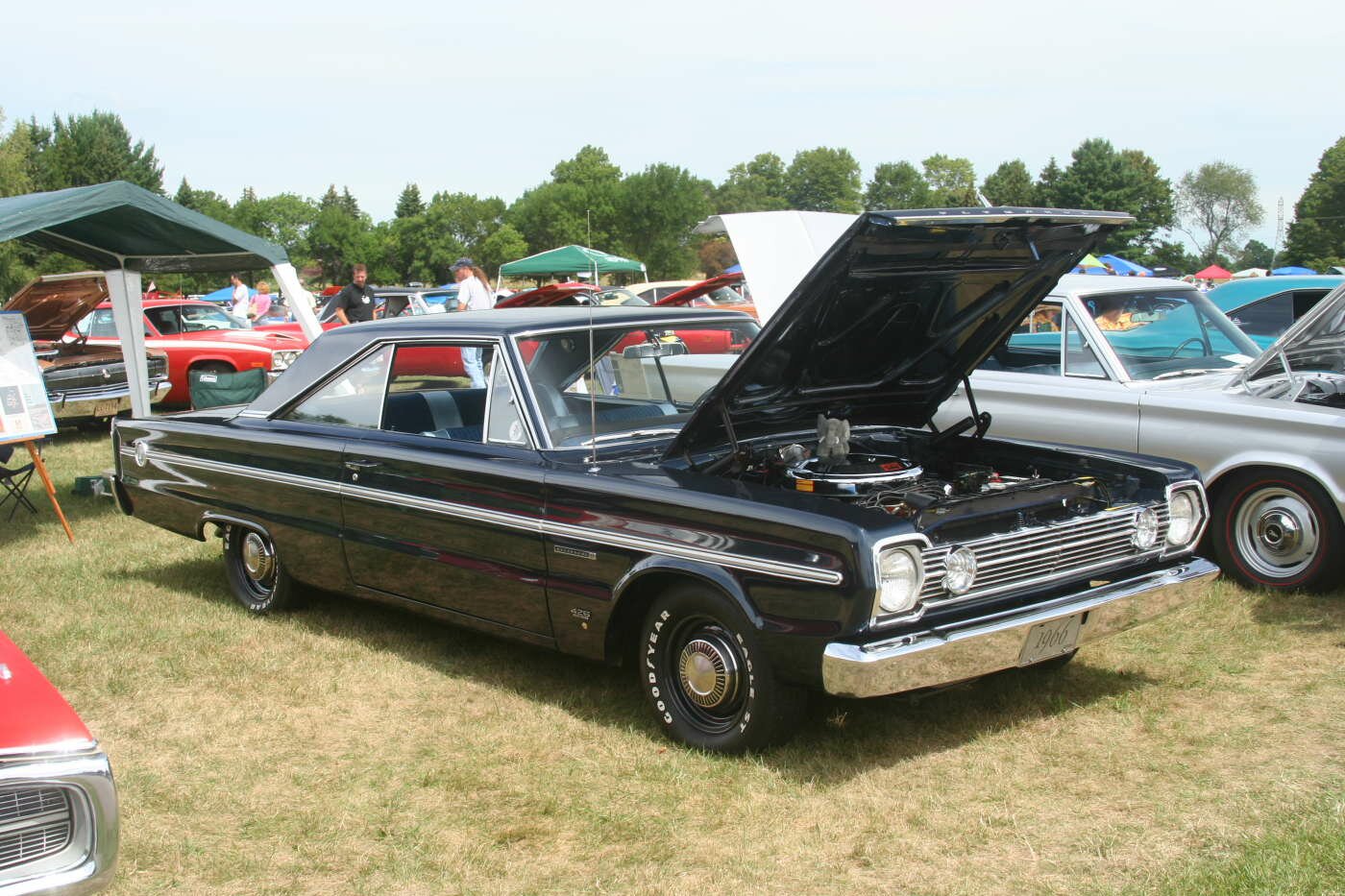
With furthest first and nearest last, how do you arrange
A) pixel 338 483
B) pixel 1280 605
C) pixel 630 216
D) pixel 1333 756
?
pixel 630 216
pixel 1280 605
pixel 338 483
pixel 1333 756

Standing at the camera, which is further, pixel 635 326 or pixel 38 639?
pixel 38 639

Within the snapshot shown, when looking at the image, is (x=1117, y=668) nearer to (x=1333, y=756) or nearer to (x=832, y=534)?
(x=1333, y=756)

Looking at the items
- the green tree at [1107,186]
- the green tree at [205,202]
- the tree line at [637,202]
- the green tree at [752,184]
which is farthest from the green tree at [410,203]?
the green tree at [1107,186]

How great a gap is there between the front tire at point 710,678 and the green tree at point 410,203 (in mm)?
100998

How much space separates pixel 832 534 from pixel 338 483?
8.21ft

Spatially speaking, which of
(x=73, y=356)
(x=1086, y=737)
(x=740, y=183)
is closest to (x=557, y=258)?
(x=73, y=356)

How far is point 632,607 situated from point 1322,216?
87.1 m

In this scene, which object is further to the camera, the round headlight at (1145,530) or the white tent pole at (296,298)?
the white tent pole at (296,298)

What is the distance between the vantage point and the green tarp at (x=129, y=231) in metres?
7.59

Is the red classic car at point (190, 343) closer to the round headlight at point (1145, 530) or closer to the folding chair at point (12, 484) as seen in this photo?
the folding chair at point (12, 484)

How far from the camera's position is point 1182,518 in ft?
14.5

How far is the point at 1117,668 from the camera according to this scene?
4805mm

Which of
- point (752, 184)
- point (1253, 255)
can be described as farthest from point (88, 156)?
point (1253, 255)

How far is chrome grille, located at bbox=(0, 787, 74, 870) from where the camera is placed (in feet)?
7.69
